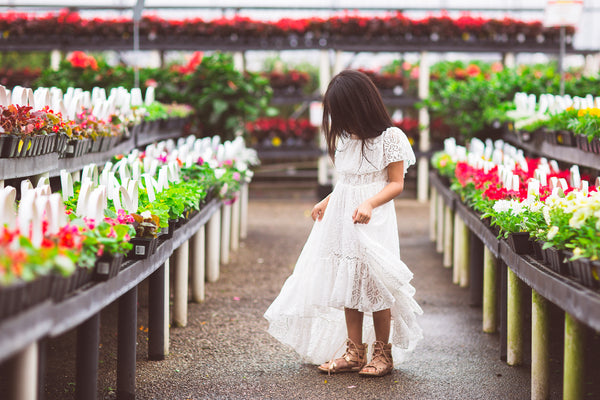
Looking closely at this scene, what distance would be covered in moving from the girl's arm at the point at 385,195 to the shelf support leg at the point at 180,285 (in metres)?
1.40

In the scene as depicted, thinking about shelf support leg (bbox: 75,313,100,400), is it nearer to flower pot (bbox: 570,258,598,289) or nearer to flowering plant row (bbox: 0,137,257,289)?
flowering plant row (bbox: 0,137,257,289)

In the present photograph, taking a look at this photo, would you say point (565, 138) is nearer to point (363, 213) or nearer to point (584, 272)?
point (363, 213)

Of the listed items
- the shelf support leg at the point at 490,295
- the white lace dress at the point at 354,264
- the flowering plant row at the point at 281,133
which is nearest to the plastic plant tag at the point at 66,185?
the white lace dress at the point at 354,264

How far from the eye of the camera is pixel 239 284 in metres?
5.80

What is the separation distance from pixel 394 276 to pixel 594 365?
1226 mm

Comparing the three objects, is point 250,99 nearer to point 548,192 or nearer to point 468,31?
point 468,31

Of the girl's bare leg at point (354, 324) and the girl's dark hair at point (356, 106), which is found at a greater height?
the girl's dark hair at point (356, 106)

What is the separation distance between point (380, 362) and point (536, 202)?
3.44 feet

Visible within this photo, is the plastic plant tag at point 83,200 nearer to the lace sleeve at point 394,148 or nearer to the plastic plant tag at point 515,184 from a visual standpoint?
the lace sleeve at point 394,148

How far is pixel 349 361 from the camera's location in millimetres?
3555

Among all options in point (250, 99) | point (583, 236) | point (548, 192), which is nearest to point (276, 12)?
point (250, 99)

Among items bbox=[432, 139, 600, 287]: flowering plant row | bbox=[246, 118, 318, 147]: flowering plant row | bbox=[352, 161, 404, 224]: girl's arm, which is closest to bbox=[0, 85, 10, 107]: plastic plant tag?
bbox=[352, 161, 404, 224]: girl's arm

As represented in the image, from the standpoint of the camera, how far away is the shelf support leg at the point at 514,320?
3641mm

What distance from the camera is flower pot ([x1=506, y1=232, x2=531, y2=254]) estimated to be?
3.33 metres
